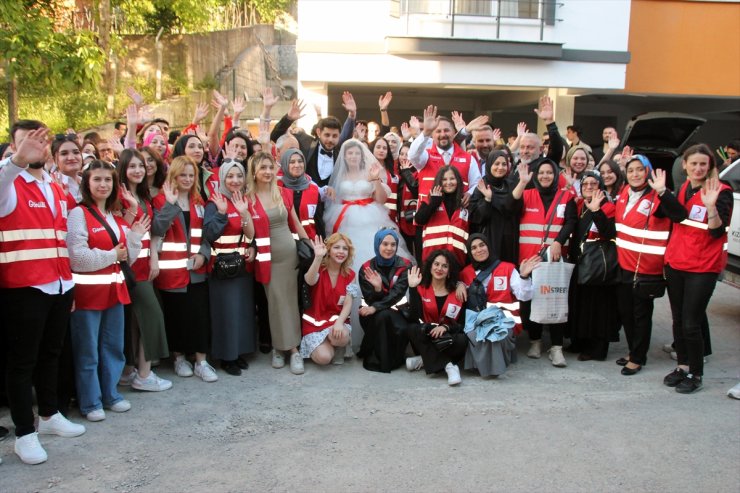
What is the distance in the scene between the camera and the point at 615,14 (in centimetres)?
1457

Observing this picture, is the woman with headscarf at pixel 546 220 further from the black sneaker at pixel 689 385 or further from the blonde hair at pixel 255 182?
the blonde hair at pixel 255 182

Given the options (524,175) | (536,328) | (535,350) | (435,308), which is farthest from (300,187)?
(535,350)

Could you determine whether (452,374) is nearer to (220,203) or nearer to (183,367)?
(183,367)

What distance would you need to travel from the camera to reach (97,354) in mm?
4531

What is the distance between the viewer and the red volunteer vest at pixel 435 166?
6.51 m

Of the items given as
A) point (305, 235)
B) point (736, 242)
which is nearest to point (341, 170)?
point (305, 235)

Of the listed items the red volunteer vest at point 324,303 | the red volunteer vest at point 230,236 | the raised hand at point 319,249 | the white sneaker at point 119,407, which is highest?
the red volunteer vest at point 230,236

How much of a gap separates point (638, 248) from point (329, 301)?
9.20 ft

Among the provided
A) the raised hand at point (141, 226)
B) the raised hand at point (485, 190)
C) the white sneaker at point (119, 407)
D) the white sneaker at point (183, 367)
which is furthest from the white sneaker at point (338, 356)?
Answer: the raised hand at point (141, 226)

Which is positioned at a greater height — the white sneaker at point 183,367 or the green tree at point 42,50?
the green tree at point 42,50

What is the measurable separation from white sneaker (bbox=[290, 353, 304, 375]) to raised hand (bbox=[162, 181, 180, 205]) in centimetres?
173

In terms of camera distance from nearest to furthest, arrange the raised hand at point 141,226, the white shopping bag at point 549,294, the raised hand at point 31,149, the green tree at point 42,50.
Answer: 1. the raised hand at point 31,149
2. the raised hand at point 141,226
3. the white shopping bag at point 549,294
4. the green tree at point 42,50

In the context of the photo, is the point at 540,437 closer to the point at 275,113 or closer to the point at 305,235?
the point at 305,235

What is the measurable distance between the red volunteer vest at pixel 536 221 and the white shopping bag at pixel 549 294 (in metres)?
0.25
